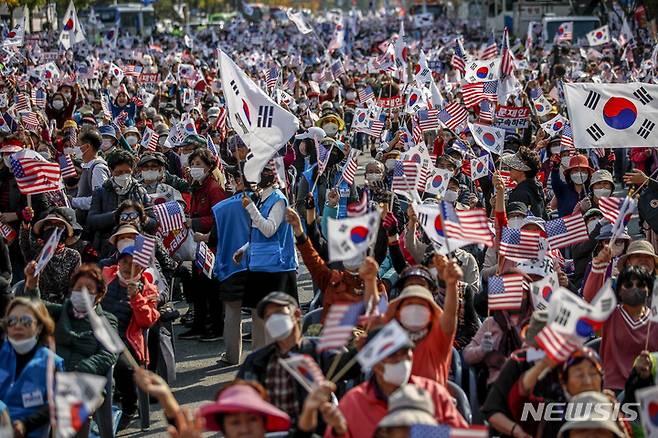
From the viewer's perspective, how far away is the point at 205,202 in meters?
11.5

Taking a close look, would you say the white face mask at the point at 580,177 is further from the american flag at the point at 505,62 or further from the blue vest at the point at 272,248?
the american flag at the point at 505,62

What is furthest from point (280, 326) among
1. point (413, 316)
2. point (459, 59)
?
point (459, 59)

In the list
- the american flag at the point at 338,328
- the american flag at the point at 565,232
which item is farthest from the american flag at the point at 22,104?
the american flag at the point at 338,328

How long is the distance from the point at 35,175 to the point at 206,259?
66.5 inches

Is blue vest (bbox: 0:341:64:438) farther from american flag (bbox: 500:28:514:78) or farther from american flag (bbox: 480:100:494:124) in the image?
american flag (bbox: 500:28:514:78)

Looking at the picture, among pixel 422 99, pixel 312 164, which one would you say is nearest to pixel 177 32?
pixel 422 99

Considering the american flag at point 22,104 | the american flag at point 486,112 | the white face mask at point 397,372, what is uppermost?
the white face mask at point 397,372

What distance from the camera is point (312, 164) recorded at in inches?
553

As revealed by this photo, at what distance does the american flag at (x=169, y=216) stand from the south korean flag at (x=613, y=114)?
3403mm

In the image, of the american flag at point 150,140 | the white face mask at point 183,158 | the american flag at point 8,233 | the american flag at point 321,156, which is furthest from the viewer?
the american flag at point 150,140

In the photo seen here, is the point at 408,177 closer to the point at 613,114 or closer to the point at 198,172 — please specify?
the point at 198,172

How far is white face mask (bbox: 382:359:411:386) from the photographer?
19.1 feet

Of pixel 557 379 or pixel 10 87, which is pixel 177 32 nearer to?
pixel 10 87

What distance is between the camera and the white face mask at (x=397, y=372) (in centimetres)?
582
